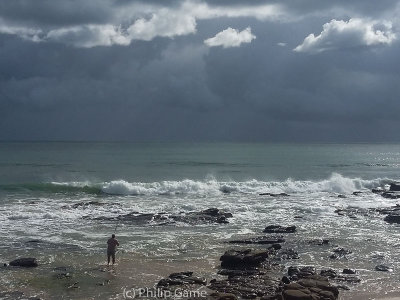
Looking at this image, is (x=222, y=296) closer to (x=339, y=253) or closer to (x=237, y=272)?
(x=237, y=272)

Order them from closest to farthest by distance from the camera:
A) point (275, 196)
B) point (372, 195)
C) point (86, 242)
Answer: point (86, 242)
point (275, 196)
point (372, 195)

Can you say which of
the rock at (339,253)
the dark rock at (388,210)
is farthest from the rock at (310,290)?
the dark rock at (388,210)

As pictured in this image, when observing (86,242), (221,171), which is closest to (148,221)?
(86,242)

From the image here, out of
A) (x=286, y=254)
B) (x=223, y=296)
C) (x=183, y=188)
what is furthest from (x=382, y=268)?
(x=183, y=188)

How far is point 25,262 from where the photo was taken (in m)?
20.7

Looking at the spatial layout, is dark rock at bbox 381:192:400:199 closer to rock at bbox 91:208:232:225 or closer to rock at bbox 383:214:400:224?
rock at bbox 383:214:400:224

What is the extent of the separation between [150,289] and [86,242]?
8.88 metres

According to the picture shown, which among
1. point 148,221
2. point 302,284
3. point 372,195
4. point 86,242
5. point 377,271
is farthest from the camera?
point 372,195

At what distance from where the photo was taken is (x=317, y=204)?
41.8m

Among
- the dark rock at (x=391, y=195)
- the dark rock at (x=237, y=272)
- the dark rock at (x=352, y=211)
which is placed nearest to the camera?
the dark rock at (x=237, y=272)

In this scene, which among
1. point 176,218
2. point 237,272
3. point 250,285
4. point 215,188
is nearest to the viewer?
point 250,285

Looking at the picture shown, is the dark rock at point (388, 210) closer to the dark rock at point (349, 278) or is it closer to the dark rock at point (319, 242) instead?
the dark rock at point (319, 242)

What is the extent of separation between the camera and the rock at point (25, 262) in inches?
810

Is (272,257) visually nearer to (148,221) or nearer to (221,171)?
(148,221)
